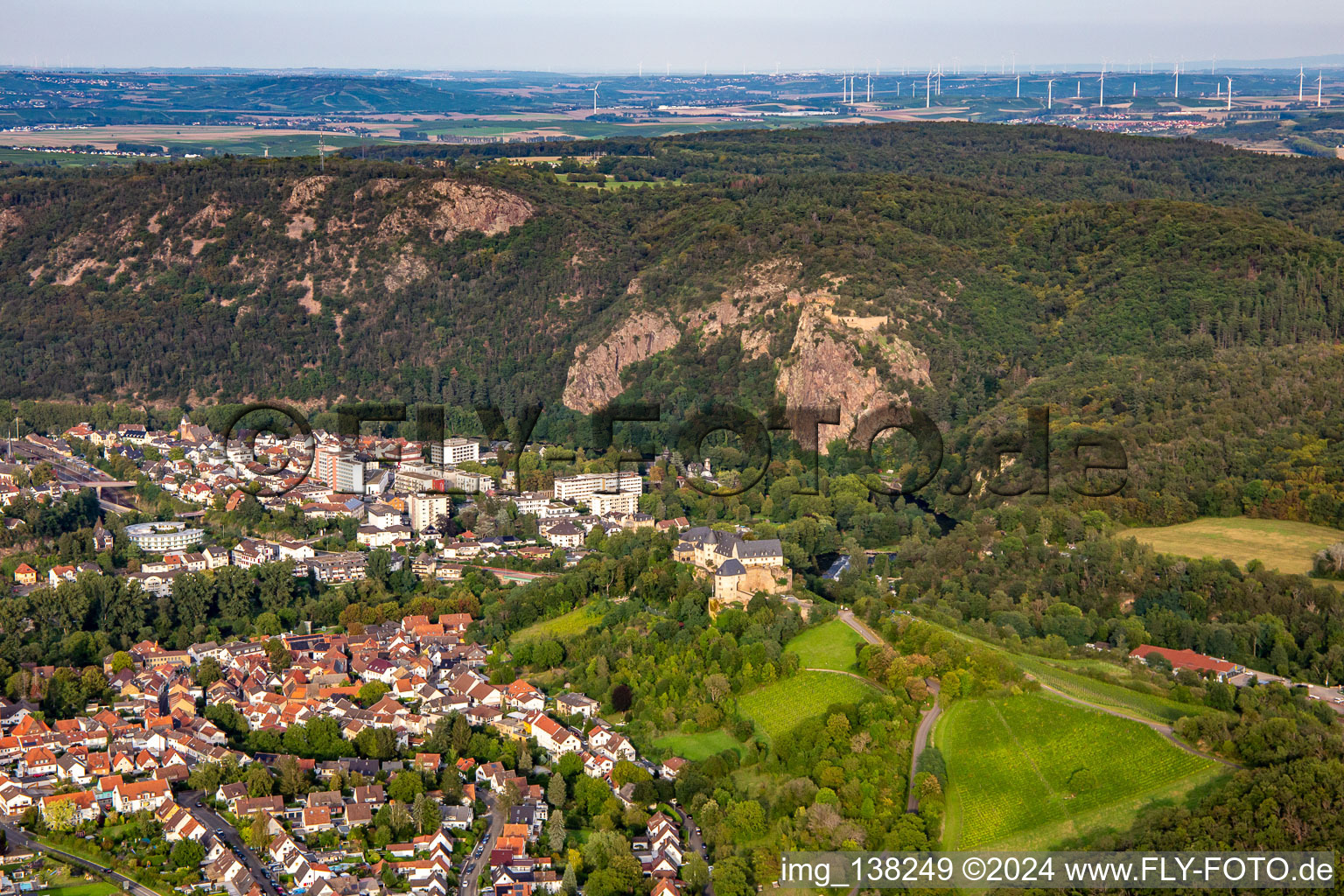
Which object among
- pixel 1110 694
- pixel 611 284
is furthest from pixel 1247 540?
pixel 611 284

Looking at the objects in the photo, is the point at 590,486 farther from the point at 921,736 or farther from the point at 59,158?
the point at 59,158

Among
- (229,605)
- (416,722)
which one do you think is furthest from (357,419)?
(416,722)

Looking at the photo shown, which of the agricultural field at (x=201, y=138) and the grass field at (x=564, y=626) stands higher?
the agricultural field at (x=201, y=138)

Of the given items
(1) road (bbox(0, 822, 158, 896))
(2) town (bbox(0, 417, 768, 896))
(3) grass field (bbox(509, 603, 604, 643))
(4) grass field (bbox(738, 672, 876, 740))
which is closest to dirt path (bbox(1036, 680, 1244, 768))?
(4) grass field (bbox(738, 672, 876, 740))

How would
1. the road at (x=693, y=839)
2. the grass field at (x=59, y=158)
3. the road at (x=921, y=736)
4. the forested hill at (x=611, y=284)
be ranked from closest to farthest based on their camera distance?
the road at (x=693, y=839) < the road at (x=921, y=736) < the forested hill at (x=611, y=284) < the grass field at (x=59, y=158)

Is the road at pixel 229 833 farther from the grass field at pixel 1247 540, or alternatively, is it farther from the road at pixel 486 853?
the grass field at pixel 1247 540

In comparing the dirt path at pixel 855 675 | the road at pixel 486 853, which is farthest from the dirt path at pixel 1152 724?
the road at pixel 486 853
